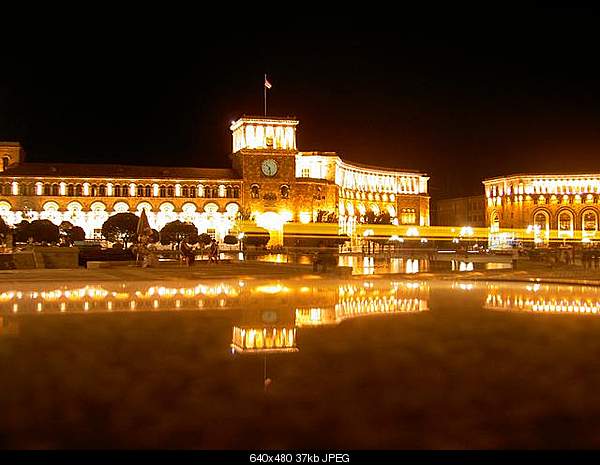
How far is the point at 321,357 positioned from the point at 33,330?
5.33m

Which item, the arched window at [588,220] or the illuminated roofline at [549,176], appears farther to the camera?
the arched window at [588,220]

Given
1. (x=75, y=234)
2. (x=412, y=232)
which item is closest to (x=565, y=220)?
(x=412, y=232)

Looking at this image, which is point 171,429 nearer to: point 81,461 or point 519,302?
point 81,461

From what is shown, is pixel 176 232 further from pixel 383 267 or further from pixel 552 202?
pixel 552 202

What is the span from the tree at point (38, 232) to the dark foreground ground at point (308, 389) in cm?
4580

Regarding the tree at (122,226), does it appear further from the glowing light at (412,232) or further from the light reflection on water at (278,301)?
the light reflection on water at (278,301)

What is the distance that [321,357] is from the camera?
34.8 ft

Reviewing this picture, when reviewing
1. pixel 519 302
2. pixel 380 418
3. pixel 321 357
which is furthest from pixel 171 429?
pixel 519 302

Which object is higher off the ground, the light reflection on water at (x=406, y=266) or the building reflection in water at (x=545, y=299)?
the light reflection on water at (x=406, y=266)

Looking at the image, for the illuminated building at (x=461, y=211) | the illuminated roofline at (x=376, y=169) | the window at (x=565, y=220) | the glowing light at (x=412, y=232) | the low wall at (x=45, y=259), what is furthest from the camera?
the illuminated building at (x=461, y=211)

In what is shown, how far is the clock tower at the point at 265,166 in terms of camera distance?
299ft

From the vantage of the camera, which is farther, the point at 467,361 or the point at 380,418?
the point at 467,361

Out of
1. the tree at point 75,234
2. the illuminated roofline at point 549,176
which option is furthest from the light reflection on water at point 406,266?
the illuminated roofline at point 549,176

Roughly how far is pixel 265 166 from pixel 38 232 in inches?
1518
